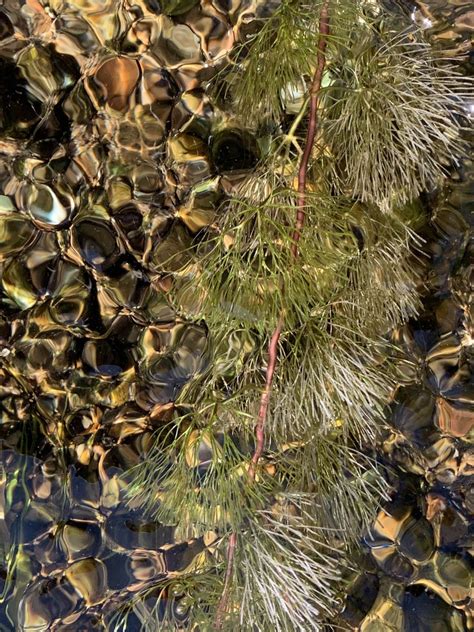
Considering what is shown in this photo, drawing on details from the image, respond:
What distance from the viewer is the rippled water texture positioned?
3.65 feet

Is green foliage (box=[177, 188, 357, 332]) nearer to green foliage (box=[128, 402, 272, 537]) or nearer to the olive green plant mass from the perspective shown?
the olive green plant mass

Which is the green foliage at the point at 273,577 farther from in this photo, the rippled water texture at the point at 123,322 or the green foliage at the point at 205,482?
the rippled water texture at the point at 123,322

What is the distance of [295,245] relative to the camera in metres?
0.99

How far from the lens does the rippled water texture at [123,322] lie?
111 centimetres

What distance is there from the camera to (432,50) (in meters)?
1.08

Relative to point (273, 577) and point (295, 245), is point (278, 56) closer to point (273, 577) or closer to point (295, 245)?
point (295, 245)

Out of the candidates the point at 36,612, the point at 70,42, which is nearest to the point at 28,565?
the point at 36,612

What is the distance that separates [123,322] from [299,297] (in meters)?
0.35

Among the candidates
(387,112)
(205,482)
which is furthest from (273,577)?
(387,112)

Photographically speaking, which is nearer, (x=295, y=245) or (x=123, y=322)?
(x=295, y=245)

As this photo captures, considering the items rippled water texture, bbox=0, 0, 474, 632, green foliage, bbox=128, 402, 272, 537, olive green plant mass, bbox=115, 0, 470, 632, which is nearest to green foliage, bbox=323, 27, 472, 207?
olive green plant mass, bbox=115, 0, 470, 632

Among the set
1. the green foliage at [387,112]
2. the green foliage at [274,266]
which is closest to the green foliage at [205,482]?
the green foliage at [274,266]

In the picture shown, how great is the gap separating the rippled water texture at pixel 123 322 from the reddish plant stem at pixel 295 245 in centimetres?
18

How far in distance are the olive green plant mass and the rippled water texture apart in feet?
0.16
